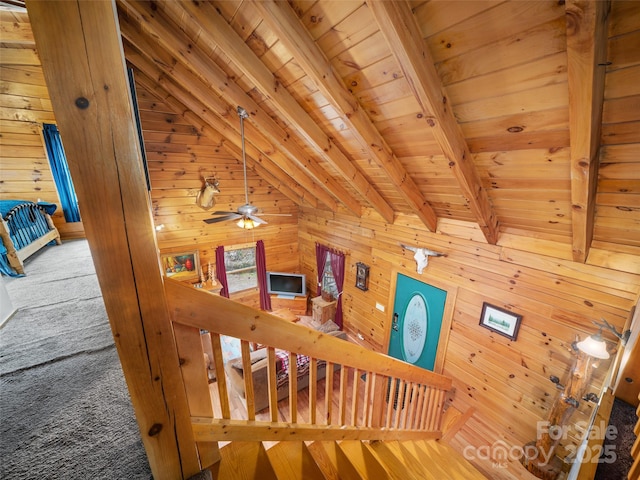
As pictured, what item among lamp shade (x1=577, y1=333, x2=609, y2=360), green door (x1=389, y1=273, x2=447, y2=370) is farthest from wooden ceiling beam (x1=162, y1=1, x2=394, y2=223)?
lamp shade (x1=577, y1=333, x2=609, y2=360)

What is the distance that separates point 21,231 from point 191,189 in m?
2.39

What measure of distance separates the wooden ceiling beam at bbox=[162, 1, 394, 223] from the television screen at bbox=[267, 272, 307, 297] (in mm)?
3397

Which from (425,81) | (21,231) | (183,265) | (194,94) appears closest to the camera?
(425,81)

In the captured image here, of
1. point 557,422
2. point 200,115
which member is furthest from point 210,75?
point 557,422

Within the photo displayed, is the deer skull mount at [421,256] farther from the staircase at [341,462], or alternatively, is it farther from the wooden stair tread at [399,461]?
the wooden stair tread at [399,461]

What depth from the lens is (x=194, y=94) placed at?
2883 mm

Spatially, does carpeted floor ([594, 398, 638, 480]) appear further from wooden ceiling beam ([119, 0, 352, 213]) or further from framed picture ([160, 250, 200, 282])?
framed picture ([160, 250, 200, 282])

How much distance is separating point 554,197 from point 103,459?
10.4 ft

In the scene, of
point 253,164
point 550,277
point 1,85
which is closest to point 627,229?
point 550,277

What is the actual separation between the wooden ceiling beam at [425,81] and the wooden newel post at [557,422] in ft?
6.30

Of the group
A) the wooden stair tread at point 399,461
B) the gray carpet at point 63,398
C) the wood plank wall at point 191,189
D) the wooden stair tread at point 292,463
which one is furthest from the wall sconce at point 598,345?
the wood plank wall at point 191,189

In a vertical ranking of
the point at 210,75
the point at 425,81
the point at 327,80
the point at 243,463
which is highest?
the point at 210,75

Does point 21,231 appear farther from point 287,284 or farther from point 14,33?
point 287,284

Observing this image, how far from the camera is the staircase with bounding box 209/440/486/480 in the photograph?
1104 mm
